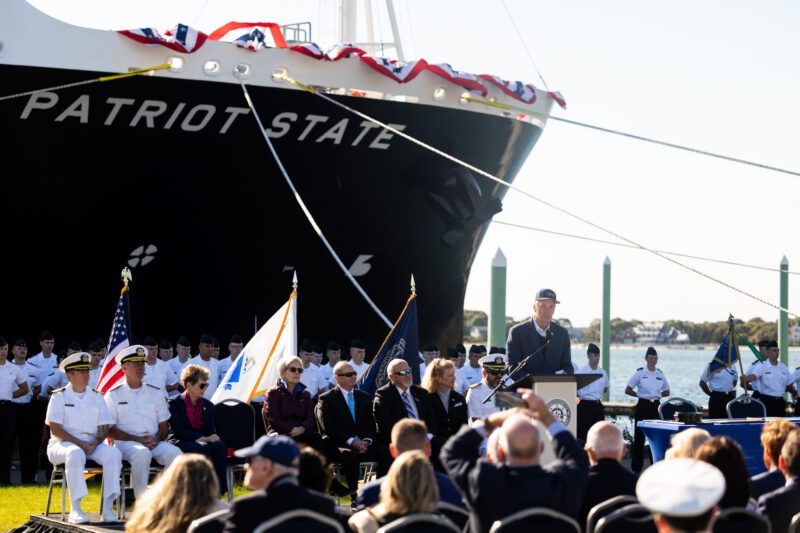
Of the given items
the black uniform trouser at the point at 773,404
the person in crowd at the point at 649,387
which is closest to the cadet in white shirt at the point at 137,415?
the person in crowd at the point at 649,387

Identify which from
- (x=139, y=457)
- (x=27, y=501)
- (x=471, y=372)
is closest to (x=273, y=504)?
(x=139, y=457)

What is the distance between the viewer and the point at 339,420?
10156 mm

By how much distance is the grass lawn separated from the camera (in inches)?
387

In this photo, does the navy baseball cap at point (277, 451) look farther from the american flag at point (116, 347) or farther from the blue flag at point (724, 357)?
the blue flag at point (724, 357)

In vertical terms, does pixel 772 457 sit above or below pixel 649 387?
below

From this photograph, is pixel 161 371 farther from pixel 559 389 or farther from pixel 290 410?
pixel 559 389

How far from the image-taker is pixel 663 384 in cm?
1584

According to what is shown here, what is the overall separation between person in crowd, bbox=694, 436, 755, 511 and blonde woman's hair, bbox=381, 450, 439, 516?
1.29 m

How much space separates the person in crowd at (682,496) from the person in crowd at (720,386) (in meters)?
12.9

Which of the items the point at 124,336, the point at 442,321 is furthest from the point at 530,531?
the point at 442,321

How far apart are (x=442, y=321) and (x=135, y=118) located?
267 inches

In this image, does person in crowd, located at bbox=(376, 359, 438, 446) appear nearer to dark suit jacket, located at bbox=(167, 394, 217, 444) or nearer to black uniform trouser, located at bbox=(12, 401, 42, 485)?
dark suit jacket, located at bbox=(167, 394, 217, 444)

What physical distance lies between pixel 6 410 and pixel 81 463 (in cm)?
416

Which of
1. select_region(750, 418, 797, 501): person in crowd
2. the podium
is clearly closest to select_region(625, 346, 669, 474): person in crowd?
the podium
